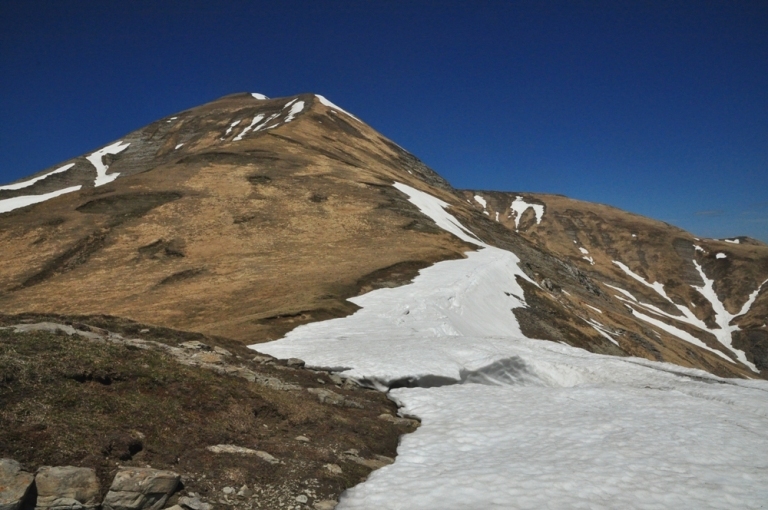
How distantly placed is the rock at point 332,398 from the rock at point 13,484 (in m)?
8.05

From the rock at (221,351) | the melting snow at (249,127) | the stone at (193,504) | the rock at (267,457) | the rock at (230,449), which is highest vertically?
the melting snow at (249,127)

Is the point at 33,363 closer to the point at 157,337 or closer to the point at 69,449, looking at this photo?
the point at 69,449

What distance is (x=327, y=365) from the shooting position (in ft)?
59.6

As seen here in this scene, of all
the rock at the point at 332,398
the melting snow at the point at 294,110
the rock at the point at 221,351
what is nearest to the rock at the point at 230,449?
the rock at the point at 332,398

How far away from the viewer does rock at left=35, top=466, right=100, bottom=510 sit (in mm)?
7223

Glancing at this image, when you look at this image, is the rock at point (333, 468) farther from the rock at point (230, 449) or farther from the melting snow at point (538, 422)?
the rock at point (230, 449)

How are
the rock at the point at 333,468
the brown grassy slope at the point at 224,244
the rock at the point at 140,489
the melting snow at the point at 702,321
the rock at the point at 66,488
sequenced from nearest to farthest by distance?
1. the rock at the point at 66,488
2. the rock at the point at 140,489
3. the rock at the point at 333,468
4. the brown grassy slope at the point at 224,244
5. the melting snow at the point at 702,321

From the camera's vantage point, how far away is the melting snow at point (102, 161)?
Result: 9962 cm

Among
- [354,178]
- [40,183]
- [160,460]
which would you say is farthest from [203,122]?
[160,460]

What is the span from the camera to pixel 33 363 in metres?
9.96

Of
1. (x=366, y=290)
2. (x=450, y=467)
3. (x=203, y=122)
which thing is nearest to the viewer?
(x=450, y=467)

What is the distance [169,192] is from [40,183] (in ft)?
171

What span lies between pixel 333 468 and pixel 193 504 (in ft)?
10.3

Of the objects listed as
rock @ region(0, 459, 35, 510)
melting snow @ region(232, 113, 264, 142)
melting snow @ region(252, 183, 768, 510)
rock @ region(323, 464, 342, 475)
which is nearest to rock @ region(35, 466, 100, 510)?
rock @ region(0, 459, 35, 510)
